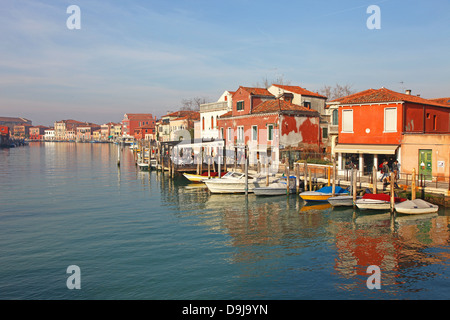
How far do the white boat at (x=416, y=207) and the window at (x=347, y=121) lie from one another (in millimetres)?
9761

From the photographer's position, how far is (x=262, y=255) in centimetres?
1603

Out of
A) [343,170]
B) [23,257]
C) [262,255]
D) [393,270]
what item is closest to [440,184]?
[343,170]

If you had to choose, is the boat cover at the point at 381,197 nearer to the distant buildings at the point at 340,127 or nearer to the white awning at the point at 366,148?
the distant buildings at the point at 340,127

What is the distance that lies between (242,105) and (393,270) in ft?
109

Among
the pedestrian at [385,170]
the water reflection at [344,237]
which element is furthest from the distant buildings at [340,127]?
the water reflection at [344,237]

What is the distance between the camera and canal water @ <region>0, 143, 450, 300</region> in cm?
1277

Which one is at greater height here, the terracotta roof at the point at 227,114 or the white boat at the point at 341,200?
the terracotta roof at the point at 227,114

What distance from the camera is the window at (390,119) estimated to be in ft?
91.9

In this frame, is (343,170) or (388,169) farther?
(343,170)

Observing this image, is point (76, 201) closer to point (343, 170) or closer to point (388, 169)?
point (343, 170)

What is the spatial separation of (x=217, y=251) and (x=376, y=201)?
39.4ft

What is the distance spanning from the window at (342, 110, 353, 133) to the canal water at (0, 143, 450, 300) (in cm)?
803

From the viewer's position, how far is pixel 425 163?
2589 centimetres

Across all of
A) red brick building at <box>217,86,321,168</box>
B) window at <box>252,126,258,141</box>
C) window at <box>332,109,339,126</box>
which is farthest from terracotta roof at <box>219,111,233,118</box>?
window at <box>332,109,339,126</box>
